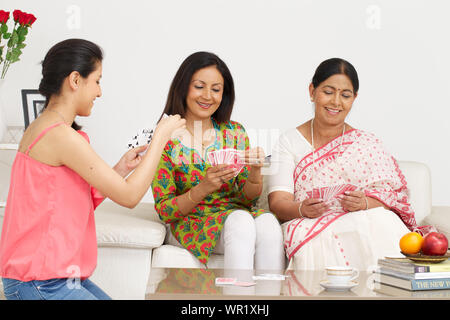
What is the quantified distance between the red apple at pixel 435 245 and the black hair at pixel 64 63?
3.75 feet

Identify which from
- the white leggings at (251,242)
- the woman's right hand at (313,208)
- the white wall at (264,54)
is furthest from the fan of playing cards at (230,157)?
the white wall at (264,54)

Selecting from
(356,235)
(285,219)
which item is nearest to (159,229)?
(285,219)

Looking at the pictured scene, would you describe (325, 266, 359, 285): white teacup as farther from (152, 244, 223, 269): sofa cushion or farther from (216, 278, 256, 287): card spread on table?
(152, 244, 223, 269): sofa cushion

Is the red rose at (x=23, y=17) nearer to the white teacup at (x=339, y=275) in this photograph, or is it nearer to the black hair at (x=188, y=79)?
the black hair at (x=188, y=79)

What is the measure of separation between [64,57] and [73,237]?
1.77 feet

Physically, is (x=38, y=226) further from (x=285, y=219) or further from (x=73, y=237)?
(x=285, y=219)

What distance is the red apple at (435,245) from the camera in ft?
6.09

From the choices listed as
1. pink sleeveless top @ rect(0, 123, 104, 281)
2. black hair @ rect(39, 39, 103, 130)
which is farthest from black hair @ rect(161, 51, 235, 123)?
pink sleeveless top @ rect(0, 123, 104, 281)

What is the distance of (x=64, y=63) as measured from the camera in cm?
187

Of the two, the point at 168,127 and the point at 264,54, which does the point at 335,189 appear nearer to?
the point at 168,127

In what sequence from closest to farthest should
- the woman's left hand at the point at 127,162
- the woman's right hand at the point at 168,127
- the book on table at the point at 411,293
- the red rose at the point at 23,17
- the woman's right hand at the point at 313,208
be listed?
the book on table at the point at 411,293 → the woman's right hand at the point at 168,127 → the woman's left hand at the point at 127,162 → the woman's right hand at the point at 313,208 → the red rose at the point at 23,17

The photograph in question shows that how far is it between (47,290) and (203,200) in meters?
1.08

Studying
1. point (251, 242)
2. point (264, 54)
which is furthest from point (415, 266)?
point (264, 54)
